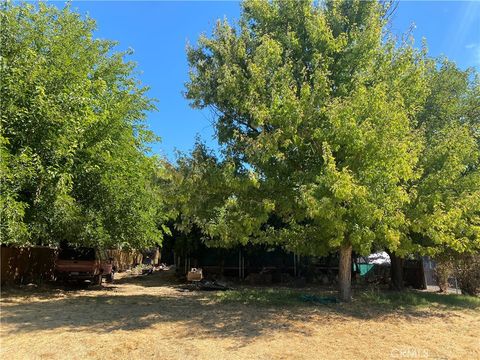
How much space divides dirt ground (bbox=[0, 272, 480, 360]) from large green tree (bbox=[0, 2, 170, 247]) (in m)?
2.75

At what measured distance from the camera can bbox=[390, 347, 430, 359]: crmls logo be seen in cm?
789

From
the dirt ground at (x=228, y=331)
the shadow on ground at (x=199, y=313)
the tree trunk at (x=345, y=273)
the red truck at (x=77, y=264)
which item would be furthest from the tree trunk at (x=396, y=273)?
the red truck at (x=77, y=264)

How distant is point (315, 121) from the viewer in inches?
476

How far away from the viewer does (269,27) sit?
47.2ft

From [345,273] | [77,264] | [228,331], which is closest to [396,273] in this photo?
A: [345,273]

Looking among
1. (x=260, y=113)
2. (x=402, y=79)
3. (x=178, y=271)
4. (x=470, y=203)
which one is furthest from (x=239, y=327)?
(x=178, y=271)

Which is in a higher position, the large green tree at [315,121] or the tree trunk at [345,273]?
the large green tree at [315,121]

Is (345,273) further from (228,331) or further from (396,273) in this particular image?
(396,273)

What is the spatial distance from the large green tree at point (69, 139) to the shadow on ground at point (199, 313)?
7.36 feet

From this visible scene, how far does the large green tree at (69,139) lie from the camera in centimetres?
1145

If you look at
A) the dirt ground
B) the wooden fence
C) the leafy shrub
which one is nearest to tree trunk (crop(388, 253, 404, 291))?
the leafy shrub

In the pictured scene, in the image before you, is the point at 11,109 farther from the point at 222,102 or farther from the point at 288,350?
the point at 288,350

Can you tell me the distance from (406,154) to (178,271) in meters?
21.4

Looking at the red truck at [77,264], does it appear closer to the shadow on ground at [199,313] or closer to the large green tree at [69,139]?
the large green tree at [69,139]
